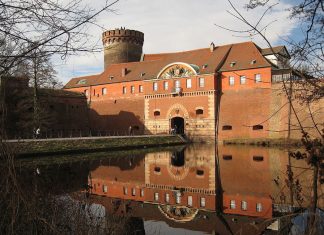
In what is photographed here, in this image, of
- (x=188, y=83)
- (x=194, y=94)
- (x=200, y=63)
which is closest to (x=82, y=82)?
(x=188, y=83)

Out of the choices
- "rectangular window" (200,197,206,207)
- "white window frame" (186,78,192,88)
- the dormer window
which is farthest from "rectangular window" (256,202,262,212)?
the dormer window

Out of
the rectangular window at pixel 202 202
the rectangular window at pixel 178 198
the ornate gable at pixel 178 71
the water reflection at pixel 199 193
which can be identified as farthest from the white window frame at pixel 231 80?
the rectangular window at pixel 202 202

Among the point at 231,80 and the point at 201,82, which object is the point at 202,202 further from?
the point at 201,82

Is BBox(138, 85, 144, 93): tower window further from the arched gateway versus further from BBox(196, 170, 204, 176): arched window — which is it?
BBox(196, 170, 204, 176): arched window

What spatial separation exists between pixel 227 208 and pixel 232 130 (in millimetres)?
23256

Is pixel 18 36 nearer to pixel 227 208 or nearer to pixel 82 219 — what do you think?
pixel 82 219

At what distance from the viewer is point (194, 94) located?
34.7 meters

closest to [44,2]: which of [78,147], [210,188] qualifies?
[210,188]

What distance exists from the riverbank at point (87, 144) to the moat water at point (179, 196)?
196 inches

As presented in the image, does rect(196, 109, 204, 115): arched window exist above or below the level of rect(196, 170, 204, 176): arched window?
above

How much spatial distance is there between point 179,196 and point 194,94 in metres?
24.6

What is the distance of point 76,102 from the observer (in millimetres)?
40906

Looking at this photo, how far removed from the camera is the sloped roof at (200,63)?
33.1 meters

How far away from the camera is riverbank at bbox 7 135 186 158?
21.2m
